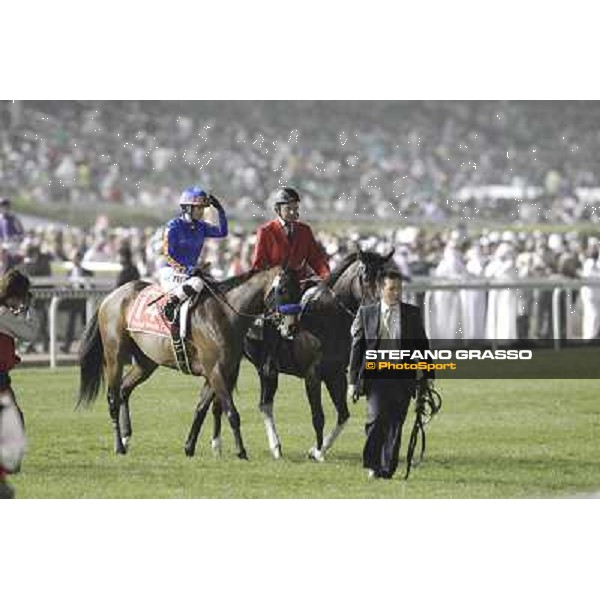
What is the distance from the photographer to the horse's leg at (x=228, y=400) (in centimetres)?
1229

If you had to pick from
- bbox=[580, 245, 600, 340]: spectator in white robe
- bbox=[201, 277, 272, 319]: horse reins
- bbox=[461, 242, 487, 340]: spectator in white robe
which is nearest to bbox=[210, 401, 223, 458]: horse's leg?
bbox=[201, 277, 272, 319]: horse reins

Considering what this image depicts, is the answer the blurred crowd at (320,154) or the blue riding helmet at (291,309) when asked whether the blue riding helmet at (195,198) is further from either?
the blue riding helmet at (291,309)

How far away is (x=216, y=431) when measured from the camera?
12.6 m

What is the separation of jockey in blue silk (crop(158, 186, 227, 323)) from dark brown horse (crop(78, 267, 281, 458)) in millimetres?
142

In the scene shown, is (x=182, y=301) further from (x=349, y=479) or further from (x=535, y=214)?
(x=535, y=214)

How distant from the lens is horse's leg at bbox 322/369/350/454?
488 inches

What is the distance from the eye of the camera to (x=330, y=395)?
12.4 meters

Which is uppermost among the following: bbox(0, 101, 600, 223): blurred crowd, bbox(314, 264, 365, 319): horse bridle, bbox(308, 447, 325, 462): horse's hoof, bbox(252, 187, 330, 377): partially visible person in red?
bbox(0, 101, 600, 223): blurred crowd

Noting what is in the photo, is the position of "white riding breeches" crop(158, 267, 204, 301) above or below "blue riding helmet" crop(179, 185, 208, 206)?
below

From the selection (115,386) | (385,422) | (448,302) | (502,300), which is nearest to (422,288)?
(448,302)

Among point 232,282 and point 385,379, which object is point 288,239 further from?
point 385,379

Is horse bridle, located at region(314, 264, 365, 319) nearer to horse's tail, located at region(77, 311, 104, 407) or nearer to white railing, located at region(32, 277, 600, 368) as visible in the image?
horse's tail, located at region(77, 311, 104, 407)

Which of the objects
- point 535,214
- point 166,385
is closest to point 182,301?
point 166,385

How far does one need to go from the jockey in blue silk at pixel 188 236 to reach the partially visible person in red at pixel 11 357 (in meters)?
0.87
